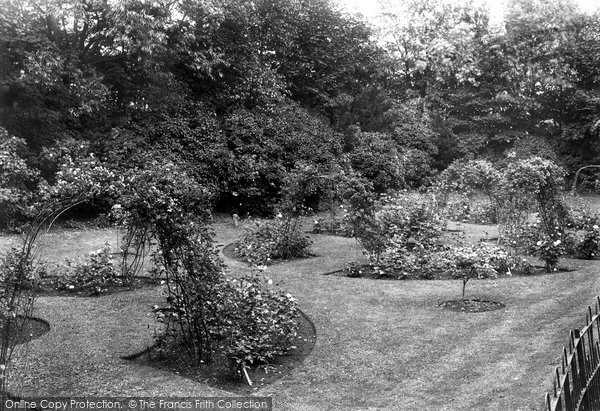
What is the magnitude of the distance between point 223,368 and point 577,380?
3239 millimetres

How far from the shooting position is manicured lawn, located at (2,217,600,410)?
5051mm

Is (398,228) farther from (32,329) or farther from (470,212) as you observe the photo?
(32,329)

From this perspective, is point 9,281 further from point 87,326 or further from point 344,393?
point 344,393

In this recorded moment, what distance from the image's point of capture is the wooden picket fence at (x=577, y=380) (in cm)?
298

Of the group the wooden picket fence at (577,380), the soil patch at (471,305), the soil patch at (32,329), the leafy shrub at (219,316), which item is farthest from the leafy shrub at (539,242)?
the soil patch at (32,329)

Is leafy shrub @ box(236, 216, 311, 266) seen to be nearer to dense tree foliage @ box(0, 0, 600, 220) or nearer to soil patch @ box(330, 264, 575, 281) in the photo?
dense tree foliage @ box(0, 0, 600, 220)

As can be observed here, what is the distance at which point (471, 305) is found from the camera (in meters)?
7.86

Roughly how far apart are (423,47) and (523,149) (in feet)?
23.1

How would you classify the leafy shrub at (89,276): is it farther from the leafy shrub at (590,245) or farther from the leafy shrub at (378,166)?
the leafy shrub at (378,166)

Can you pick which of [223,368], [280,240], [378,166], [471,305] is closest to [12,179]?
[280,240]

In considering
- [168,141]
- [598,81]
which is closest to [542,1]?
[598,81]

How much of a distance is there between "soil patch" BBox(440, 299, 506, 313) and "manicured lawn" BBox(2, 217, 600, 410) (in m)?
0.17

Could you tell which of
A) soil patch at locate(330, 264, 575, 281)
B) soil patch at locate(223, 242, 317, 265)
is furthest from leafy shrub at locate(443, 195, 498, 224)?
soil patch at locate(330, 264, 575, 281)

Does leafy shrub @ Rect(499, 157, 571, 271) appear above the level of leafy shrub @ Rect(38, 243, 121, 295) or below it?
above
